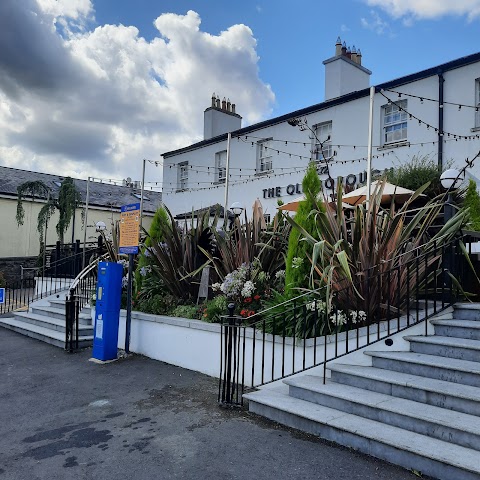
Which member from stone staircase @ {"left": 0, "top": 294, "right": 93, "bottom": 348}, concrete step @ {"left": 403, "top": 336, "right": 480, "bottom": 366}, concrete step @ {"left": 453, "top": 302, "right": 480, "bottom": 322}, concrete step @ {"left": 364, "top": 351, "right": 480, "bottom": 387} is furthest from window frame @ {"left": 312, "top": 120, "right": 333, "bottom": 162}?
concrete step @ {"left": 364, "top": 351, "right": 480, "bottom": 387}

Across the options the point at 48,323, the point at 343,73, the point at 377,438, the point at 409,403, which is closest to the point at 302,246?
the point at 409,403

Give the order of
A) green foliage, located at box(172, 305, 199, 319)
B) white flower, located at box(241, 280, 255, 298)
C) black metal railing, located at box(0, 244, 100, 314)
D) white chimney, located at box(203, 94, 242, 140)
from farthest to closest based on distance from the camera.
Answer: white chimney, located at box(203, 94, 242, 140)
black metal railing, located at box(0, 244, 100, 314)
green foliage, located at box(172, 305, 199, 319)
white flower, located at box(241, 280, 255, 298)

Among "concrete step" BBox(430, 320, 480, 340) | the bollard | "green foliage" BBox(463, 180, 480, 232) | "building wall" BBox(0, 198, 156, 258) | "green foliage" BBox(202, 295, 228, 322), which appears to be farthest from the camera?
"building wall" BBox(0, 198, 156, 258)

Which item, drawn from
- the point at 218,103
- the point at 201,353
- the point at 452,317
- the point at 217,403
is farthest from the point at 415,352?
the point at 218,103

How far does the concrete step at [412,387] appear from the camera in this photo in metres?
3.55

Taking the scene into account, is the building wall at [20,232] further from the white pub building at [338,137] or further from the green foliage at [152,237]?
the green foliage at [152,237]

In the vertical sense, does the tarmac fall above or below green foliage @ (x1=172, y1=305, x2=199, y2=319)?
below

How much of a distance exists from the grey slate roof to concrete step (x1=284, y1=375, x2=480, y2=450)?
18861mm

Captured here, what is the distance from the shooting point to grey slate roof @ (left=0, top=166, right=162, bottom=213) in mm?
22333

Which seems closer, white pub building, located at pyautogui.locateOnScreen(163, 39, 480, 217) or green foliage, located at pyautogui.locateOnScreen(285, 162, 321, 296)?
green foliage, located at pyautogui.locateOnScreen(285, 162, 321, 296)

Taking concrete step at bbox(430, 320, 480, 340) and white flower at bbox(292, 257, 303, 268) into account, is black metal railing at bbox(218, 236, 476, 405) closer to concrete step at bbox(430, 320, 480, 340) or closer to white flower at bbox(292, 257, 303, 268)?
concrete step at bbox(430, 320, 480, 340)

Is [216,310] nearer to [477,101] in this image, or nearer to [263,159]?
[477,101]

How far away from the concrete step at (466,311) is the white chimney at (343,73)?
1111 cm

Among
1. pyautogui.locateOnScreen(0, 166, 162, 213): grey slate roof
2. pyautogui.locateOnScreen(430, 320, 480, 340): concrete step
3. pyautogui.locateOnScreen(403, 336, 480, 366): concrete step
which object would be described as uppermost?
pyautogui.locateOnScreen(0, 166, 162, 213): grey slate roof
